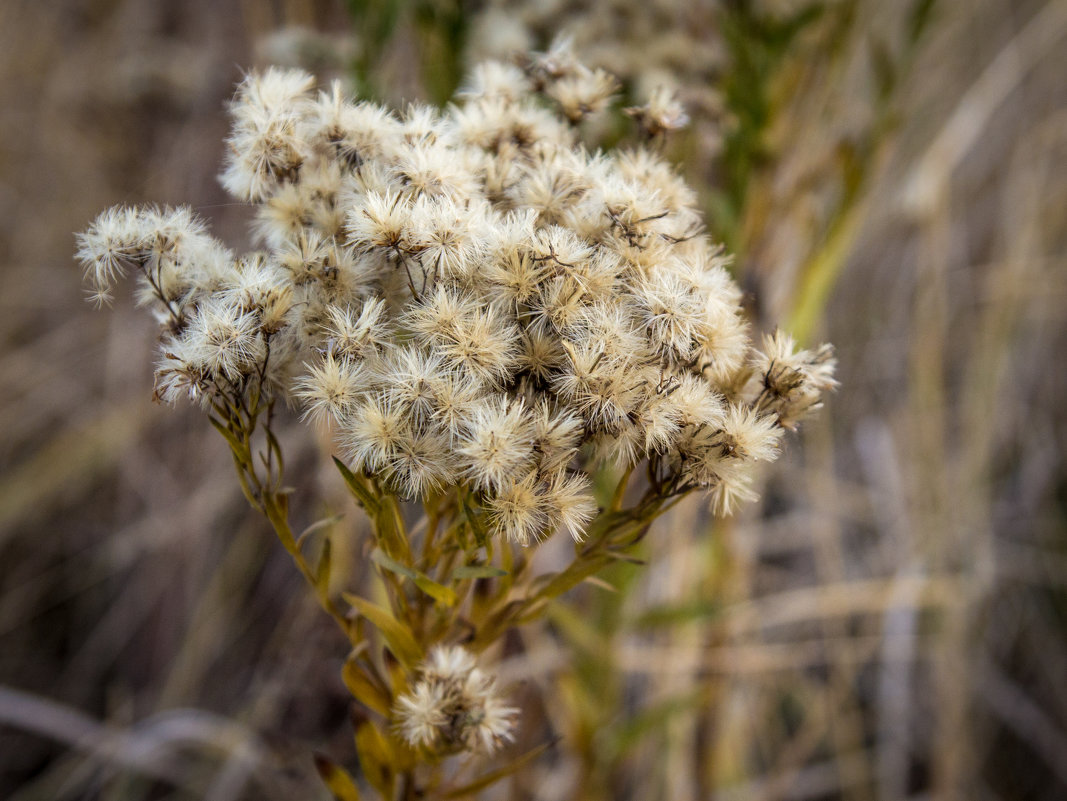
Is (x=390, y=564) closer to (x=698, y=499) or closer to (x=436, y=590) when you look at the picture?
(x=436, y=590)

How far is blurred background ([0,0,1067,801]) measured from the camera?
1.24 m

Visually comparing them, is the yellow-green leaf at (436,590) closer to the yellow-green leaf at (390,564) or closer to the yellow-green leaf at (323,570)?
the yellow-green leaf at (390,564)

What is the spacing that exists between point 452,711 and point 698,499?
0.94 m

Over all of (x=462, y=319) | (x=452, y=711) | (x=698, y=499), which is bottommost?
(x=452, y=711)

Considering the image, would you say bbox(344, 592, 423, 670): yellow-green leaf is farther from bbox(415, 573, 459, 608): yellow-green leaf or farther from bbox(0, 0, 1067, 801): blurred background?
bbox(0, 0, 1067, 801): blurred background

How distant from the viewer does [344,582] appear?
1381 millimetres

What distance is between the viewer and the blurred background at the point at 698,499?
4.06 ft

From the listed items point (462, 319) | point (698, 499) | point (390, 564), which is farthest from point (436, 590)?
point (698, 499)

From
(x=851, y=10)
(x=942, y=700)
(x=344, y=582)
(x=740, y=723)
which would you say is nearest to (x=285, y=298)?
(x=344, y=582)

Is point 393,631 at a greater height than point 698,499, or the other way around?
point 698,499

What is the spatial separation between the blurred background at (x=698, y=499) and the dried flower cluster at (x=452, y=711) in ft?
0.73

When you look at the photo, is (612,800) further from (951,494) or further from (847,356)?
(847,356)

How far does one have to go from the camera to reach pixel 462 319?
0.58 metres

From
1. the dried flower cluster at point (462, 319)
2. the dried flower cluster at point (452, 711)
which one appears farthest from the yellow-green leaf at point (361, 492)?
the dried flower cluster at point (452, 711)
